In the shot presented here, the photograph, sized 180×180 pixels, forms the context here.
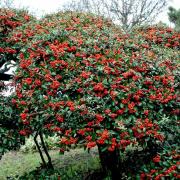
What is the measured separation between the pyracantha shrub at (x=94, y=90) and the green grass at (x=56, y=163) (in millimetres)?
3921

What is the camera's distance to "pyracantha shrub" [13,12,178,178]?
5.40 meters

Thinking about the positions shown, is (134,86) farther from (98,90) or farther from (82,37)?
(82,37)

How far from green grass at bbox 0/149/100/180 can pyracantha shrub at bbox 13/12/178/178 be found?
392 cm

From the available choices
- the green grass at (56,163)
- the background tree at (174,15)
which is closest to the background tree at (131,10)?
the background tree at (174,15)

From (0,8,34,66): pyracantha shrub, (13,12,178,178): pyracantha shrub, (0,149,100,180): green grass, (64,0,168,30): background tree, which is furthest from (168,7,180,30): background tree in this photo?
(13,12,178,178): pyracantha shrub

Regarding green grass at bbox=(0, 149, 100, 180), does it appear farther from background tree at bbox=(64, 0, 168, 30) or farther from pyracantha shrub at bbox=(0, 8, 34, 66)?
background tree at bbox=(64, 0, 168, 30)

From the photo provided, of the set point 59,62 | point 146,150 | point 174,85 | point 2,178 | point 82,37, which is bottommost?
point 2,178

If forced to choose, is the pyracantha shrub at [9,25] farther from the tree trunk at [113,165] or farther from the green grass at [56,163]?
the green grass at [56,163]

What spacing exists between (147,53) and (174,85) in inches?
36.5

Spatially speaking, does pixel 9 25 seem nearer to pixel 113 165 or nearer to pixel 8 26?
pixel 8 26

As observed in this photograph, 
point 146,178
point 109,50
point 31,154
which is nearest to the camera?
point 146,178

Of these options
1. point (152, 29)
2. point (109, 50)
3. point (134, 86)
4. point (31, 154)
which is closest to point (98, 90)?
point (134, 86)

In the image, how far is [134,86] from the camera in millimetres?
5695

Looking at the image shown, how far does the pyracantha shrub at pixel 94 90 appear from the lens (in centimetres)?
540
